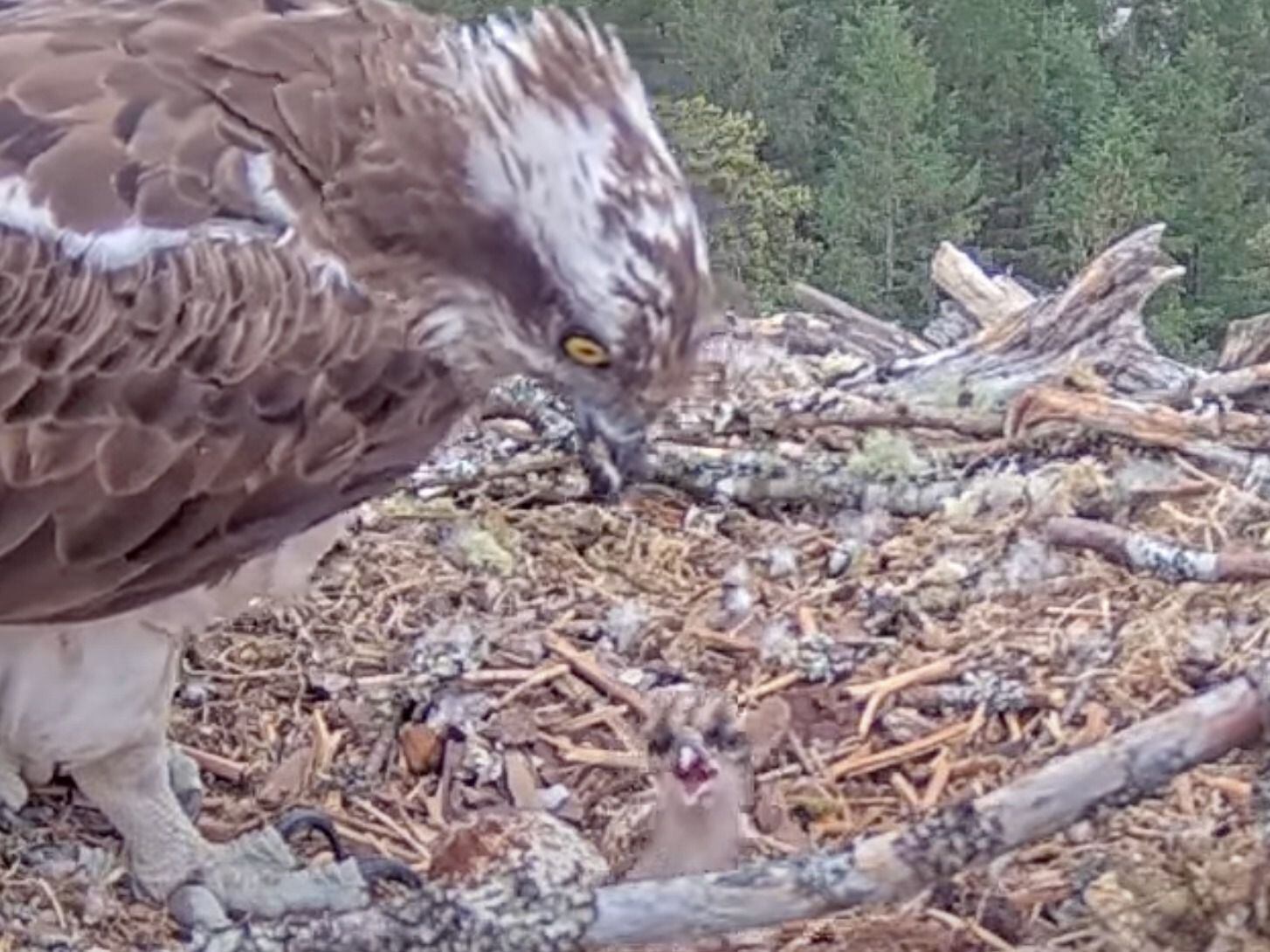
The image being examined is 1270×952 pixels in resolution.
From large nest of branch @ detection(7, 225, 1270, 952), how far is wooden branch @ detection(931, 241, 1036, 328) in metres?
1.03

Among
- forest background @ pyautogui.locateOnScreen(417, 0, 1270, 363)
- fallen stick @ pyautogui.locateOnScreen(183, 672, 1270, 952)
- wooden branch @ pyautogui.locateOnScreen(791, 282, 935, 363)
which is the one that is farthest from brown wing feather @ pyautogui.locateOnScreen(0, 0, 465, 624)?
forest background @ pyautogui.locateOnScreen(417, 0, 1270, 363)

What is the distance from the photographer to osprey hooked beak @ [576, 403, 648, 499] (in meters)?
4.17

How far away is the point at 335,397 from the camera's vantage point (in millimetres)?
4148

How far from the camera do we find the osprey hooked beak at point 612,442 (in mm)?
4168

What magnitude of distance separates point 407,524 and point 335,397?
1.18 metres

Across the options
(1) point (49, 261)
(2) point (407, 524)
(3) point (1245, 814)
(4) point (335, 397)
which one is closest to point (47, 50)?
(1) point (49, 261)

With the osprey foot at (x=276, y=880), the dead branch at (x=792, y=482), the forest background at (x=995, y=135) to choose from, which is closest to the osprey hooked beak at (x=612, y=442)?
the osprey foot at (x=276, y=880)

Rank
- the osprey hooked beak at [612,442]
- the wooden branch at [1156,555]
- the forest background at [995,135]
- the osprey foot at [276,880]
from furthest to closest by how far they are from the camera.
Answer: the forest background at [995,135], the wooden branch at [1156,555], the osprey foot at [276,880], the osprey hooked beak at [612,442]

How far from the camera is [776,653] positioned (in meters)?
4.86

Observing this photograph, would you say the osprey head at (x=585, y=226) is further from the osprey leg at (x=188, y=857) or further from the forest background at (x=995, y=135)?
the forest background at (x=995, y=135)

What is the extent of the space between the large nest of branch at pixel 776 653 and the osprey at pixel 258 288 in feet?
1.55

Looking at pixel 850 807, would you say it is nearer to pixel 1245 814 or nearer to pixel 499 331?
pixel 1245 814

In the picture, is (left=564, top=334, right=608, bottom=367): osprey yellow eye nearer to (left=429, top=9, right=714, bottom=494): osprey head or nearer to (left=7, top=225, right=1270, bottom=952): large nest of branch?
(left=429, top=9, right=714, bottom=494): osprey head

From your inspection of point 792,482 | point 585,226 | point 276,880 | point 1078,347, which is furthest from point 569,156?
point 1078,347
